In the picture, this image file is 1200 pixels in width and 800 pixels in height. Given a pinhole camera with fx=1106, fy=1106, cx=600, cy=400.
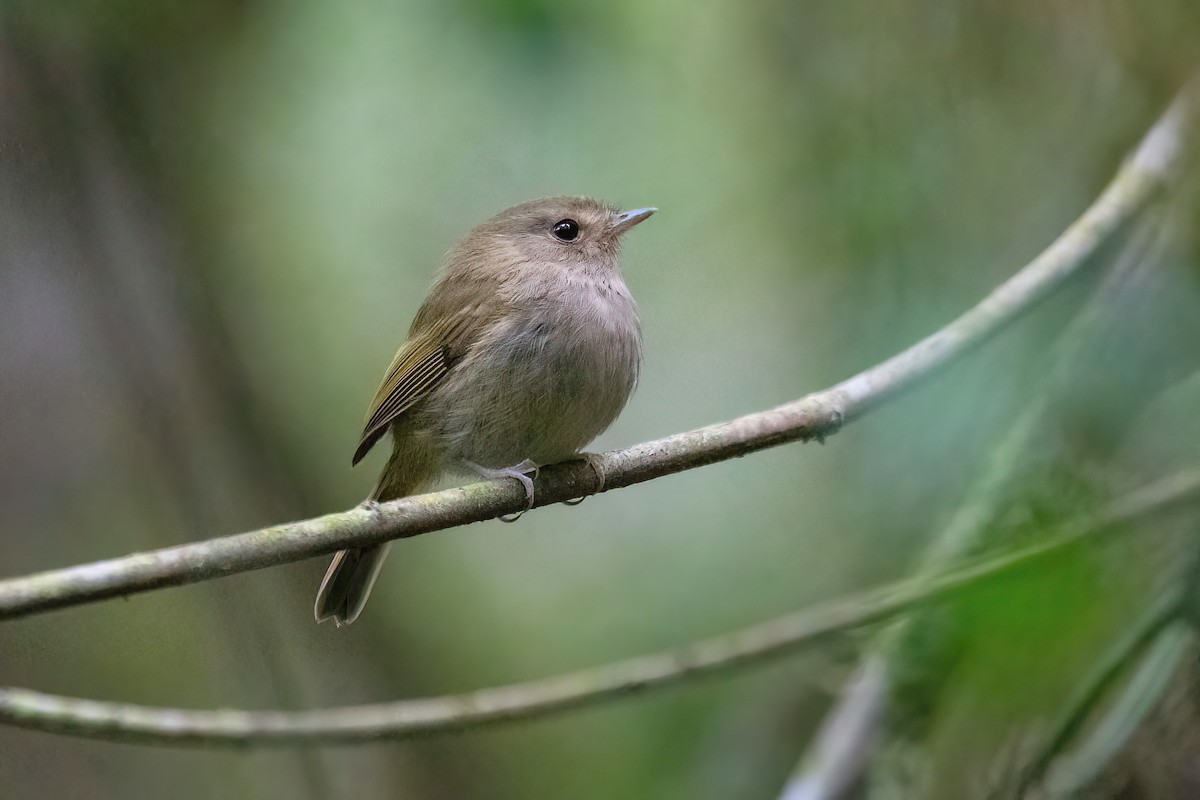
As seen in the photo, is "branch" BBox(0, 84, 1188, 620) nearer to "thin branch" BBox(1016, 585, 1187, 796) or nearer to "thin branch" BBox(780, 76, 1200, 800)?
"thin branch" BBox(780, 76, 1200, 800)

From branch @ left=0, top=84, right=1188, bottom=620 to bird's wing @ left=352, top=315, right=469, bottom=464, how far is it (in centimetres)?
40

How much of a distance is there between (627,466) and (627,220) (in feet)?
3.64

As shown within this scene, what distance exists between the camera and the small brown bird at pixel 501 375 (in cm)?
268

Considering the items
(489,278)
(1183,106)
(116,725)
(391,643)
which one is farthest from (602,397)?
(1183,106)

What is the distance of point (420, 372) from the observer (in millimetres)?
2896

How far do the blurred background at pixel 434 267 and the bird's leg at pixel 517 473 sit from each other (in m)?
0.64

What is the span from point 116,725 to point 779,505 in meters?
2.29

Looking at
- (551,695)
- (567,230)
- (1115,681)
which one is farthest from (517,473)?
(1115,681)

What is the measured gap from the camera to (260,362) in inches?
163

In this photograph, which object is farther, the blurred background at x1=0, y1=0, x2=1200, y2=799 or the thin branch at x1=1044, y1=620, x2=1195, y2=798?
the blurred background at x1=0, y1=0, x2=1200, y2=799

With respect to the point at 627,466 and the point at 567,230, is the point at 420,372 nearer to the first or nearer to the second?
the point at 567,230

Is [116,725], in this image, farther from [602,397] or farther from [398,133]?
[398,133]

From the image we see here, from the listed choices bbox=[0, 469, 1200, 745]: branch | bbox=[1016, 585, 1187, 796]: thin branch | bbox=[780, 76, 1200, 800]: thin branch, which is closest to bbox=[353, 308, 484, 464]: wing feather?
bbox=[0, 469, 1200, 745]: branch

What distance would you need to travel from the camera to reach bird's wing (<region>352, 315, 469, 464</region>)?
2855mm
